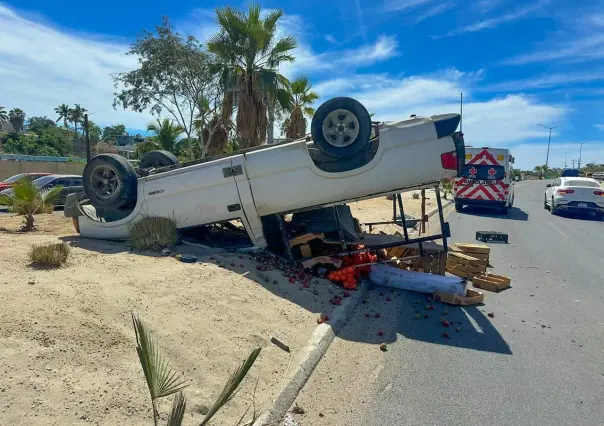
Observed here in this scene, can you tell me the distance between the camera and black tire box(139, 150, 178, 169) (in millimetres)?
9252

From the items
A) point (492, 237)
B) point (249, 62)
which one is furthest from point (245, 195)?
point (249, 62)

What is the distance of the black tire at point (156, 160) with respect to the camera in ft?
30.4

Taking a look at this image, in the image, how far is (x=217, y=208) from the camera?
7199mm

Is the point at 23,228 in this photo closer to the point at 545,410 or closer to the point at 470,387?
the point at 470,387

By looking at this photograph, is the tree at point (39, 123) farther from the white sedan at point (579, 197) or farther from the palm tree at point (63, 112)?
the white sedan at point (579, 197)

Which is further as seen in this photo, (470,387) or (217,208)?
(217,208)

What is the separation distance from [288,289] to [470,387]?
8.99ft

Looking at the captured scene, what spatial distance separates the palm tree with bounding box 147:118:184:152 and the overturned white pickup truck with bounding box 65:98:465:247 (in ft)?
58.5

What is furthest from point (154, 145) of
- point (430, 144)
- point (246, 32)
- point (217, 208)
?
point (430, 144)

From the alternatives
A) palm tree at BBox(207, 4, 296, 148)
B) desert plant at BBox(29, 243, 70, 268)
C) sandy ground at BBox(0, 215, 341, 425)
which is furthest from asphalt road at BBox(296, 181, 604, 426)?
palm tree at BBox(207, 4, 296, 148)

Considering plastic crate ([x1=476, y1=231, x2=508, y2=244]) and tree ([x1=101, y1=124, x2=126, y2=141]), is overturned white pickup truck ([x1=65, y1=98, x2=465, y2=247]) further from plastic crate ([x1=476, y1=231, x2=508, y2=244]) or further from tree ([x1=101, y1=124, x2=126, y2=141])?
tree ([x1=101, y1=124, x2=126, y2=141])

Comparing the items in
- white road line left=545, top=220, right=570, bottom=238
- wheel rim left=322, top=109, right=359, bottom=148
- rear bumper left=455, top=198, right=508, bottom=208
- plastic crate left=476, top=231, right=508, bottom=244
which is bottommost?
white road line left=545, top=220, right=570, bottom=238

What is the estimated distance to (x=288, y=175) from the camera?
6.88m

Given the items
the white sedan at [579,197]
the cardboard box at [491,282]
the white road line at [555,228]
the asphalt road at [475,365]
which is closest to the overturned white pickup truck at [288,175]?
the asphalt road at [475,365]
